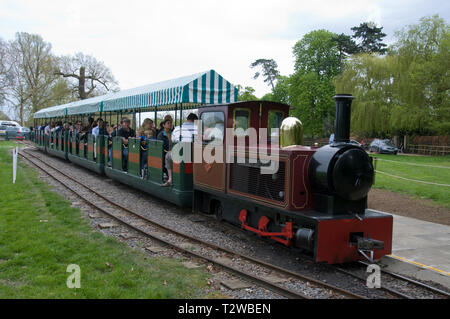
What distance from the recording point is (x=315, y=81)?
132ft

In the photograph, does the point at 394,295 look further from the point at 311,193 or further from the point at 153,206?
the point at 153,206

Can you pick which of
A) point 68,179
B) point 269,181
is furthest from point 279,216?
point 68,179

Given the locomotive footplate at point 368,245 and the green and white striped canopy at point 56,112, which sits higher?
the green and white striped canopy at point 56,112

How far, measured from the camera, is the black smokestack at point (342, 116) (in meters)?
5.10

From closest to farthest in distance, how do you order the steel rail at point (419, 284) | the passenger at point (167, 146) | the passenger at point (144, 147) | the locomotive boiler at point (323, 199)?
the steel rail at point (419, 284)
the locomotive boiler at point (323, 199)
the passenger at point (167, 146)
the passenger at point (144, 147)

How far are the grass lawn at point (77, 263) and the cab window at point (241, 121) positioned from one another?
8.35 ft

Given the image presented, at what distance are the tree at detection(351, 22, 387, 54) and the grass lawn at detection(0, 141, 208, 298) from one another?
48166 mm

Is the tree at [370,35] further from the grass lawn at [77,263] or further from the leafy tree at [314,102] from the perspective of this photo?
the grass lawn at [77,263]

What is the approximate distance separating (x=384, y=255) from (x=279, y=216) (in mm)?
1542

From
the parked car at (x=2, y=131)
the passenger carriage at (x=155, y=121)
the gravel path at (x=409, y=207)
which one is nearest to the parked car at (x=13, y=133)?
the parked car at (x=2, y=131)

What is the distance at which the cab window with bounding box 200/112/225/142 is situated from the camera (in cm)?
672

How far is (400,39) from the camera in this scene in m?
32.2

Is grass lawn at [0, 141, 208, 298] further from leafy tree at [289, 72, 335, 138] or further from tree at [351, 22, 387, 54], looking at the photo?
tree at [351, 22, 387, 54]

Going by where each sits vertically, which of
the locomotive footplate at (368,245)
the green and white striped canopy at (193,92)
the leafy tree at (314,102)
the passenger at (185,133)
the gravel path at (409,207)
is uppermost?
the leafy tree at (314,102)
